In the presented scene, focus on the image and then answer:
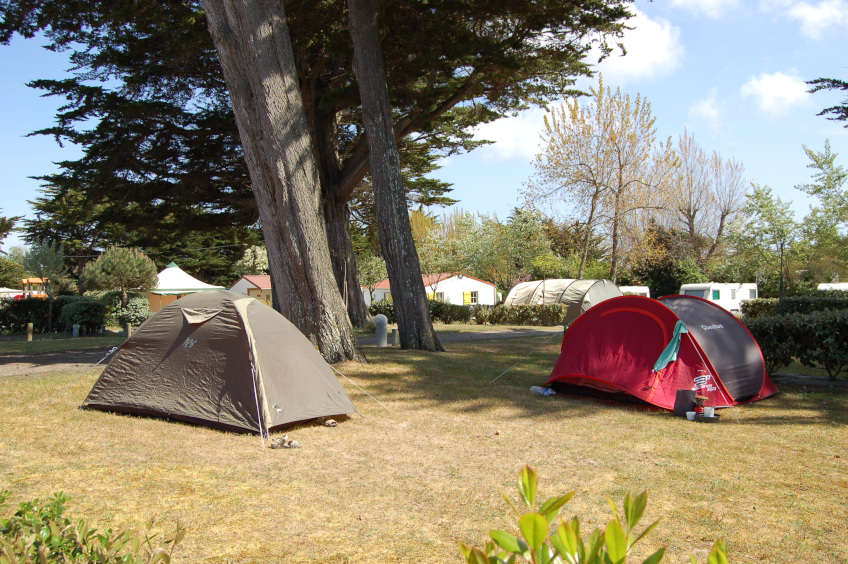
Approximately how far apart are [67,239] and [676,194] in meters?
37.0

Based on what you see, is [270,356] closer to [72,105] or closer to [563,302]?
[72,105]

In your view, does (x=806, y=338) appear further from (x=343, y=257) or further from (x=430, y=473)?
(x=343, y=257)

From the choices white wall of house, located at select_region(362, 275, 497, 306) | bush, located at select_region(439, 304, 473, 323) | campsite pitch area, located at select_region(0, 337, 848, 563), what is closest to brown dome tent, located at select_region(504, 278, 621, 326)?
bush, located at select_region(439, 304, 473, 323)

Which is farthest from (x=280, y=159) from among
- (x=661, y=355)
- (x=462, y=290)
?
(x=462, y=290)

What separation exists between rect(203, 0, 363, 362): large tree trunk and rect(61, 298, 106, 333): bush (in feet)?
54.5

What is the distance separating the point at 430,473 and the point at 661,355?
14.6 feet

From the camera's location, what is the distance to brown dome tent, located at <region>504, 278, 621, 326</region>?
84.2ft

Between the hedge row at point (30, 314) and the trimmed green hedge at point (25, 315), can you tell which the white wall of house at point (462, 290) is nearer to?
the hedge row at point (30, 314)

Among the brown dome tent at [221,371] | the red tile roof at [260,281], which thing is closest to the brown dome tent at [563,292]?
the brown dome tent at [221,371]

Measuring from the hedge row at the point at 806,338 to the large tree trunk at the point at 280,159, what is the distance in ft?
24.8

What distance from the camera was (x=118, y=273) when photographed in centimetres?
3111

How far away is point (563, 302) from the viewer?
2669 centimetres

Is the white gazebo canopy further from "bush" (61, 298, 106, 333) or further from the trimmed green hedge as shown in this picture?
"bush" (61, 298, 106, 333)

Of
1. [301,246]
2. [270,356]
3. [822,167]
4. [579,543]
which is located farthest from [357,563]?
[822,167]
